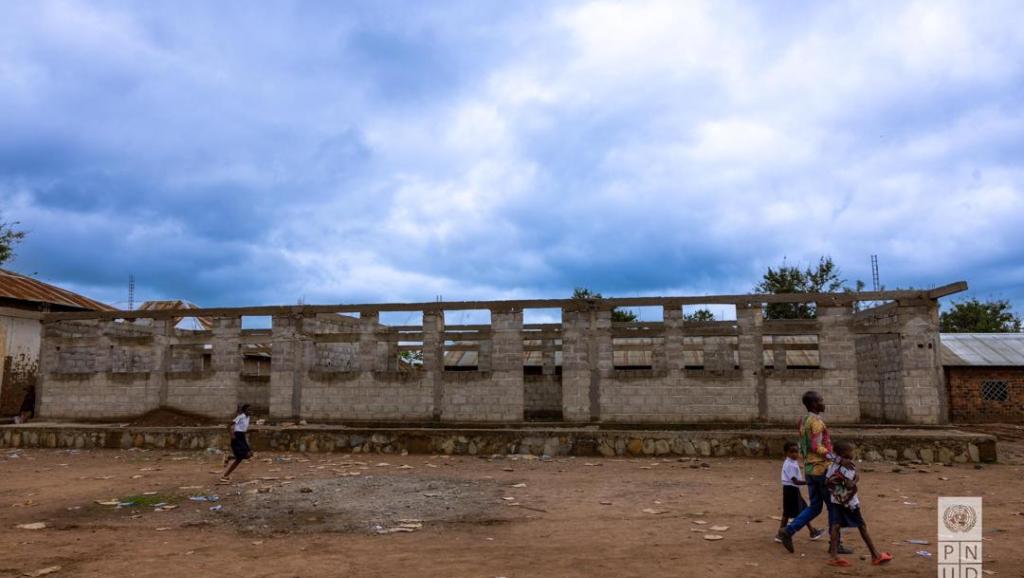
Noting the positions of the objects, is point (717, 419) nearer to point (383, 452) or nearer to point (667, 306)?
point (667, 306)

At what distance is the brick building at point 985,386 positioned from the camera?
19.9 metres

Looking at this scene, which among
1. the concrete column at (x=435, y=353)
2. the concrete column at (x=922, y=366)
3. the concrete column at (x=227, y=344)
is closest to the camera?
the concrete column at (x=922, y=366)

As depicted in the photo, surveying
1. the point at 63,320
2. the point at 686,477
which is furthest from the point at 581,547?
the point at 63,320

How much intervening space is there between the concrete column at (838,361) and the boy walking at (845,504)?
9.33 m

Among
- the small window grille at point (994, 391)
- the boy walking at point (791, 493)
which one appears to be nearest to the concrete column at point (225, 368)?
the boy walking at point (791, 493)

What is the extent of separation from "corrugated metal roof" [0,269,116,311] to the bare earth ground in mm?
8567

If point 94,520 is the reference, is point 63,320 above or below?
above

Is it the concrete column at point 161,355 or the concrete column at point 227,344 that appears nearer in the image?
the concrete column at point 227,344

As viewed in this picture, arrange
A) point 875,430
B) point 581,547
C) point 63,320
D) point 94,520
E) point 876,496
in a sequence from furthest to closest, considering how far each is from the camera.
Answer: point 63,320 → point 875,430 → point 876,496 → point 94,520 → point 581,547

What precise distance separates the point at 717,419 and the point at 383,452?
7.31 meters

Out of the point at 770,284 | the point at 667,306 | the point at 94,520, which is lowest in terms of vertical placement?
the point at 94,520

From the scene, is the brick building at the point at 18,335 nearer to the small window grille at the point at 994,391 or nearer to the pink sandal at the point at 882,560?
the pink sandal at the point at 882,560

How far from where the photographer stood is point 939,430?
44.5ft

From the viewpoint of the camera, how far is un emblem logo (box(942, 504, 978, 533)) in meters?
6.62
